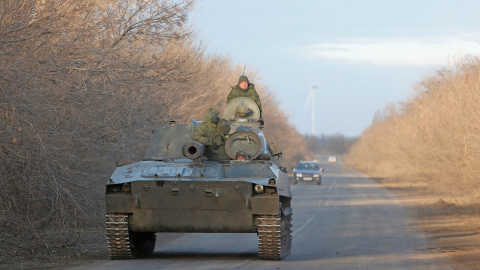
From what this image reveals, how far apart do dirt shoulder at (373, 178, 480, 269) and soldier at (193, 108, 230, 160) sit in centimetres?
408

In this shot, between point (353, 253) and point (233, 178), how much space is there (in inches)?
109

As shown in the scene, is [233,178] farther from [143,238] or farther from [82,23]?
[82,23]

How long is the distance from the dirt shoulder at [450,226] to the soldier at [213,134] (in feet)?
13.4

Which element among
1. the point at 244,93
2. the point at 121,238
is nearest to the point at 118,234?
the point at 121,238

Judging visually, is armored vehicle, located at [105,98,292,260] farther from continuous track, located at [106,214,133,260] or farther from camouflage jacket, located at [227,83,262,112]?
camouflage jacket, located at [227,83,262,112]

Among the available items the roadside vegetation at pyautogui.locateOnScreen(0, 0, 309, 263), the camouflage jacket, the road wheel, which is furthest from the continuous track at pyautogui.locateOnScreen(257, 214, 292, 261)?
the camouflage jacket

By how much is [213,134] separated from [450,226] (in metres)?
8.10

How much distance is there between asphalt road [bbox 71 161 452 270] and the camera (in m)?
11.0

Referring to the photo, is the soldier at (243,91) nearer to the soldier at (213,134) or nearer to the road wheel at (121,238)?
the soldier at (213,134)

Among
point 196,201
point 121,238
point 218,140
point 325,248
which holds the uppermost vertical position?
point 218,140

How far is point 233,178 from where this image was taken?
1122 cm

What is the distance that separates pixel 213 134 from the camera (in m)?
12.6

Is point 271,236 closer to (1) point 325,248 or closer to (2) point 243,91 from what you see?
(1) point 325,248

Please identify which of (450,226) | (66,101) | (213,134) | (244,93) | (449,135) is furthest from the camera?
(449,135)
